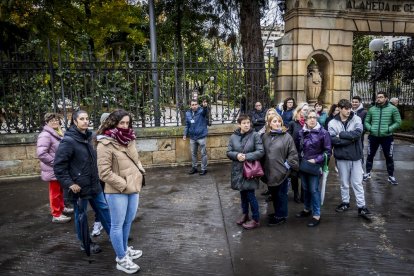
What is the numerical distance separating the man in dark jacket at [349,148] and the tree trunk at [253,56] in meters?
3.80

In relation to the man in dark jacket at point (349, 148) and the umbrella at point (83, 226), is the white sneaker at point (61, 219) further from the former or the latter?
the man in dark jacket at point (349, 148)

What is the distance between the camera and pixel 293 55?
857 centimetres

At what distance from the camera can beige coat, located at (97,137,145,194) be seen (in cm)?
336

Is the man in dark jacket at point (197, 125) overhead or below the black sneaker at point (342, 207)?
overhead

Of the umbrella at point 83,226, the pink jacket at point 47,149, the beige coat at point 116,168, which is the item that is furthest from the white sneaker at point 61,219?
the beige coat at point 116,168

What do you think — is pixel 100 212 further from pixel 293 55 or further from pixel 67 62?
pixel 293 55

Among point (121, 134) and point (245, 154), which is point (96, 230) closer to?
point (121, 134)

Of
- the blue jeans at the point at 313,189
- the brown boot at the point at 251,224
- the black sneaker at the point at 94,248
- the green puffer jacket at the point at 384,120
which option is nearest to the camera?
the black sneaker at the point at 94,248

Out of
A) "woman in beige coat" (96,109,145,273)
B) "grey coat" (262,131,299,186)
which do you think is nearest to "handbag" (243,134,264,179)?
"grey coat" (262,131,299,186)

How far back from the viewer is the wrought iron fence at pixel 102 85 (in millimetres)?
7832

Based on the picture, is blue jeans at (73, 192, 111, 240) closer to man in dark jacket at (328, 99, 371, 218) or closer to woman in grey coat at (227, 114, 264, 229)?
woman in grey coat at (227, 114, 264, 229)

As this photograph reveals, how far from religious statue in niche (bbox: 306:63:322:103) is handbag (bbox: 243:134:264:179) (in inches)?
195

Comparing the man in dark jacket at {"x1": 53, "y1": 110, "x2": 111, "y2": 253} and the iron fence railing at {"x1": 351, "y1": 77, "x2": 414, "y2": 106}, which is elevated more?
the iron fence railing at {"x1": 351, "y1": 77, "x2": 414, "y2": 106}

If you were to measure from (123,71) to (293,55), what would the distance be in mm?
4193
